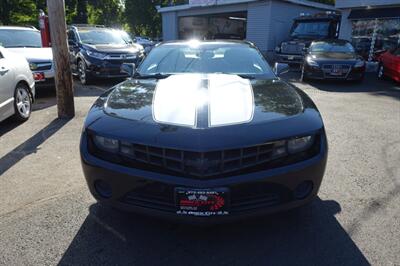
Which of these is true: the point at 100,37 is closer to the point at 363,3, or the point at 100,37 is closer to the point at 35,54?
the point at 35,54

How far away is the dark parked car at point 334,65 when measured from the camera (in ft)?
34.8

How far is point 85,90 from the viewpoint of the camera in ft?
30.7

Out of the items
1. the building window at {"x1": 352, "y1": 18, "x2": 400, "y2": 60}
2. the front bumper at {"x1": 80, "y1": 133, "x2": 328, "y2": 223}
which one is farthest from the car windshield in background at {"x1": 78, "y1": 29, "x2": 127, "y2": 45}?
the building window at {"x1": 352, "y1": 18, "x2": 400, "y2": 60}

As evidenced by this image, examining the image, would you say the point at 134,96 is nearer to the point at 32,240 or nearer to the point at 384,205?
the point at 32,240

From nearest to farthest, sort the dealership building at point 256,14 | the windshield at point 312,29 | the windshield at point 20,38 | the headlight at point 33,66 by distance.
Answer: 1. the headlight at point 33,66
2. the windshield at point 20,38
3. the windshield at point 312,29
4. the dealership building at point 256,14

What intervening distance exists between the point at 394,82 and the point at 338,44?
7.20 ft

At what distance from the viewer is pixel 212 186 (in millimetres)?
2303

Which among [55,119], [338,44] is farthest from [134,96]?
[338,44]

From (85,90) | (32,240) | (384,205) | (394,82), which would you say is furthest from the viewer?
(394,82)

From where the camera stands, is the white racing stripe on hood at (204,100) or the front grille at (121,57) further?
the front grille at (121,57)

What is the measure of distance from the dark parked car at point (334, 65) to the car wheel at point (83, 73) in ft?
21.8

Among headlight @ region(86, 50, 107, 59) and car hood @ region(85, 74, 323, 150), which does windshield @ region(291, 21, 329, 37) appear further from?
car hood @ region(85, 74, 323, 150)

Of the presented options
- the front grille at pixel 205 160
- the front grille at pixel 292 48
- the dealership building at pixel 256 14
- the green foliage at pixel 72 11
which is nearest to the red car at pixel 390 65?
the front grille at pixel 292 48

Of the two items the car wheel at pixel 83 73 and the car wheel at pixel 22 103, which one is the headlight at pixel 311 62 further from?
the car wheel at pixel 22 103
